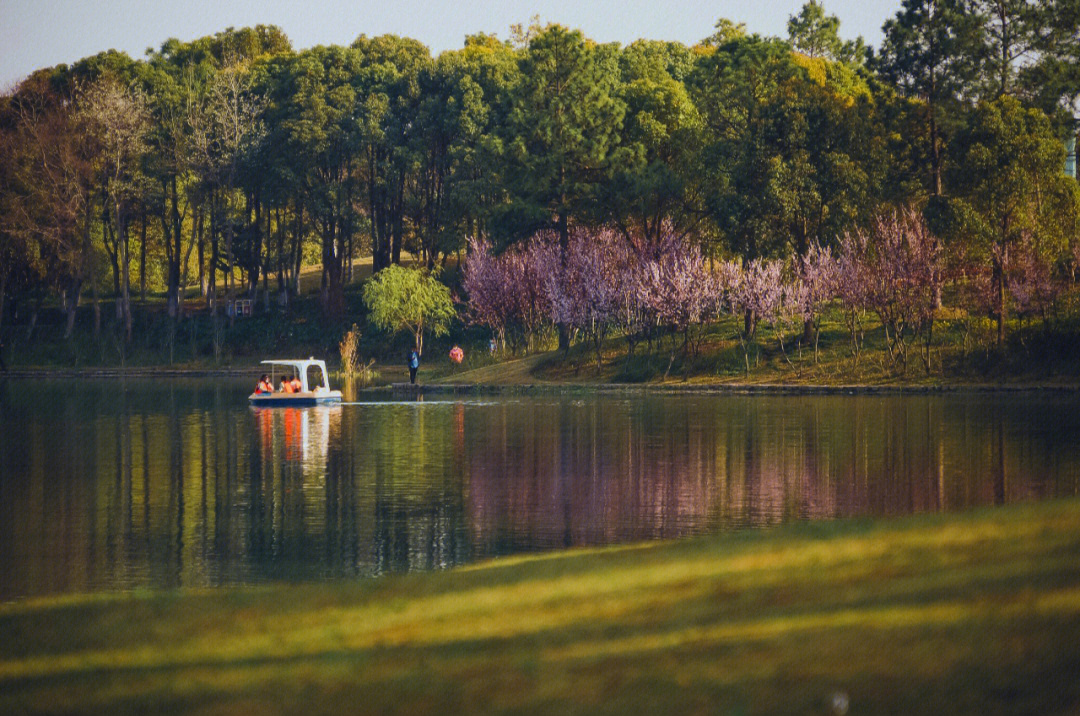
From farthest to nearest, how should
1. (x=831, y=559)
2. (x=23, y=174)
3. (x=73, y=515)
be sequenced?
1. (x=23, y=174)
2. (x=73, y=515)
3. (x=831, y=559)

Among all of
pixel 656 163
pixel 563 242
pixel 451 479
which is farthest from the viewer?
pixel 563 242

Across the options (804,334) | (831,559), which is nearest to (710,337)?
(804,334)

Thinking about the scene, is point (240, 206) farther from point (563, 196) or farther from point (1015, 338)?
point (1015, 338)

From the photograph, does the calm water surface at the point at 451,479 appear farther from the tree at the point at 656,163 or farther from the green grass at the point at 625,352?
the tree at the point at 656,163

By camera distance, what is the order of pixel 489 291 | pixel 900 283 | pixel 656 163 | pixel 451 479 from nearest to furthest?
pixel 451 479
pixel 900 283
pixel 656 163
pixel 489 291

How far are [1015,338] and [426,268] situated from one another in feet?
151

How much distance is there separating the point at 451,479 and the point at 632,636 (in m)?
14.8

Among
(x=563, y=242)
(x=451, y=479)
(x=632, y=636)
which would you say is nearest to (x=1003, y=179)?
(x=563, y=242)

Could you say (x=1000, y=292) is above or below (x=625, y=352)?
above

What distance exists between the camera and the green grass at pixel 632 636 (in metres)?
8.89

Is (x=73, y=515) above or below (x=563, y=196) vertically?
below

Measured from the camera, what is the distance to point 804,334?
2352 inches

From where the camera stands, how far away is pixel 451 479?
24.8 meters

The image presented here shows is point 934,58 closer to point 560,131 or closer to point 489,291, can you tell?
point 560,131
